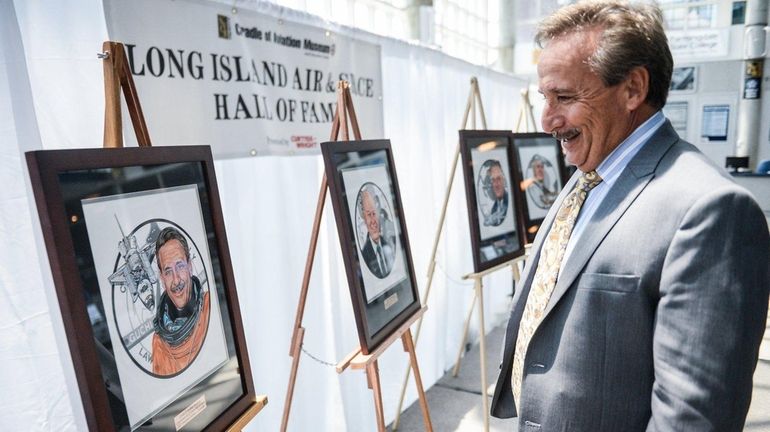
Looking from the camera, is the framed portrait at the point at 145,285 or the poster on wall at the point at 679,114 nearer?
the framed portrait at the point at 145,285

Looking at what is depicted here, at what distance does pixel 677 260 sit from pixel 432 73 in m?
2.29

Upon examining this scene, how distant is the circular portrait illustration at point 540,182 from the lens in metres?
2.89

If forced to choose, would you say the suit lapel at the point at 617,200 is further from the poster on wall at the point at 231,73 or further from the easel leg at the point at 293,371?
the poster on wall at the point at 231,73

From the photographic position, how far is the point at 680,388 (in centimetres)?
80

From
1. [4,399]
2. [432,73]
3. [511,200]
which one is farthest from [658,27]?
[432,73]

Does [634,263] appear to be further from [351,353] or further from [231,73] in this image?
[231,73]

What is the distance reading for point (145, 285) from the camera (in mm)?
908

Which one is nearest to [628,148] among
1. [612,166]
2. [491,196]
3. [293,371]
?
[612,166]

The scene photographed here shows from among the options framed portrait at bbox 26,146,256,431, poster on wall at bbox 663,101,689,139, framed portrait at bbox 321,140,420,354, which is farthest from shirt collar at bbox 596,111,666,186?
poster on wall at bbox 663,101,689,139

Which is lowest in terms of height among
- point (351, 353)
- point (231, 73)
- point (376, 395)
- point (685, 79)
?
point (376, 395)

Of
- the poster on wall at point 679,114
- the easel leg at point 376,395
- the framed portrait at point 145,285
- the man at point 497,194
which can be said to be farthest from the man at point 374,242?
the poster on wall at point 679,114

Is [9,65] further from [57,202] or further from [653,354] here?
[653,354]

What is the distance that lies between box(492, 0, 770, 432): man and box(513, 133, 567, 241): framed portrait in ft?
5.64

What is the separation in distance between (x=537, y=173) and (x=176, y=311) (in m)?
2.48
